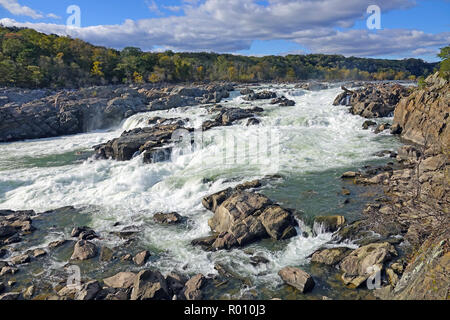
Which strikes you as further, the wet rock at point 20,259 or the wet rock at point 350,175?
the wet rock at point 350,175

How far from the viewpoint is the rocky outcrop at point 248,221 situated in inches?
444

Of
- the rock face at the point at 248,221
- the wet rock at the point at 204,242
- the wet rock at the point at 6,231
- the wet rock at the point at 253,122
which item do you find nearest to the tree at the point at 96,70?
the wet rock at the point at 253,122

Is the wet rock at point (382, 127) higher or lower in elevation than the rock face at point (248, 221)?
higher

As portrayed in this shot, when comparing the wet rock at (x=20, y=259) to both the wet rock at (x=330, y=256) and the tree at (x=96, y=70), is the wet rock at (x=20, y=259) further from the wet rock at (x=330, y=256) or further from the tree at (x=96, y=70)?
the tree at (x=96, y=70)

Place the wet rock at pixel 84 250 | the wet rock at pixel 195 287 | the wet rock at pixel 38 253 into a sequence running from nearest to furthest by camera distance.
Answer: the wet rock at pixel 195 287 < the wet rock at pixel 84 250 < the wet rock at pixel 38 253

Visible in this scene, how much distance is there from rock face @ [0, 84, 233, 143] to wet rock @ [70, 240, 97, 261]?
92.2 ft

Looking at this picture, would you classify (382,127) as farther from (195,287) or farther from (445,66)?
(195,287)

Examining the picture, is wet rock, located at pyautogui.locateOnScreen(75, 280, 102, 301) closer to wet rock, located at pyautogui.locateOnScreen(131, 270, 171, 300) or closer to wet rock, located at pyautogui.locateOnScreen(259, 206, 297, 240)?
wet rock, located at pyautogui.locateOnScreen(131, 270, 171, 300)

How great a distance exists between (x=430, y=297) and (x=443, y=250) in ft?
3.65

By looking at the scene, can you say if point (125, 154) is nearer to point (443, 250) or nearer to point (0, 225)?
point (0, 225)

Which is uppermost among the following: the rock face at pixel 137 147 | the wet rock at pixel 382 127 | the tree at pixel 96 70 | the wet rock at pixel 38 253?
the tree at pixel 96 70

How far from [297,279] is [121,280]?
528cm

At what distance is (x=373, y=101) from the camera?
1246 inches

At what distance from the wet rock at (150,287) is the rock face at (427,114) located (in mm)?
19442
